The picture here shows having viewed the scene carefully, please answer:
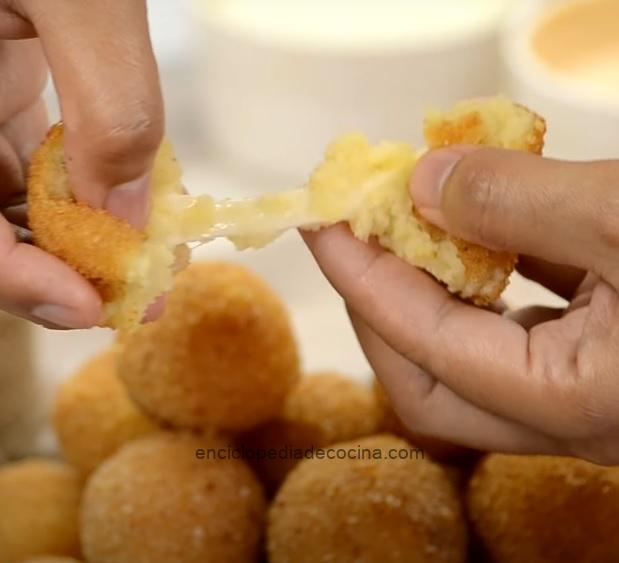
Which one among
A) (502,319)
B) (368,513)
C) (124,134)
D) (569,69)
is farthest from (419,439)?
(569,69)

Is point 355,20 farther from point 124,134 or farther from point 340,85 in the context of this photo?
point 124,134

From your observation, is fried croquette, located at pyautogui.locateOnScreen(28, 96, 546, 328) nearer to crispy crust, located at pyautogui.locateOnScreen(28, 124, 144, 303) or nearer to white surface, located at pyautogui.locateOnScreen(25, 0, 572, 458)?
crispy crust, located at pyautogui.locateOnScreen(28, 124, 144, 303)

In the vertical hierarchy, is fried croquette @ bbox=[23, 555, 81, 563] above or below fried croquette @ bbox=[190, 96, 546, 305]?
below

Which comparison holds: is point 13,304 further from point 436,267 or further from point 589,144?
point 589,144

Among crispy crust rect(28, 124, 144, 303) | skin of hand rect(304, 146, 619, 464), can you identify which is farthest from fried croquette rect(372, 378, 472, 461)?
crispy crust rect(28, 124, 144, 303)

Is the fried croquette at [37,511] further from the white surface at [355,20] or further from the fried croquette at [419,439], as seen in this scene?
the white surface at [355,20]

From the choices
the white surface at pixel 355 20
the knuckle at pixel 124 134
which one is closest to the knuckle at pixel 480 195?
the knuckle at pixel 124 134
